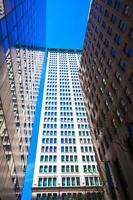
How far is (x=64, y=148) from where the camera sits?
66562mm

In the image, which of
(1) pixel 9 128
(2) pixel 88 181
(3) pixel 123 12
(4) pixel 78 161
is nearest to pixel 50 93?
(4) pixel 78 161

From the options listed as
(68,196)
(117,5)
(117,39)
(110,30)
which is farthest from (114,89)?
(68,196)

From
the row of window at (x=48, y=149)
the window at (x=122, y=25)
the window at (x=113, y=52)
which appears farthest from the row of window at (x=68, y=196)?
the window at (x=122, y=25)

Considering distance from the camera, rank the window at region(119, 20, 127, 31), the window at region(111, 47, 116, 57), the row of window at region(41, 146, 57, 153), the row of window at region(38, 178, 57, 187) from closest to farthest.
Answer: the window at region(119, 20, 127, 31), the window at region(111, 47, 116, 57), the row of window at region(38, 178, 57, 187), the row of window at region(41, 146, 57, 153)

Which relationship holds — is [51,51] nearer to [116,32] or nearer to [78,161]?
[78,161]

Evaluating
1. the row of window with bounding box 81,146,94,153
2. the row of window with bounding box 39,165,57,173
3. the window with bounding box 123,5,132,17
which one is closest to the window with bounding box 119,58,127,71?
the window with bounding box 123,5,132,17

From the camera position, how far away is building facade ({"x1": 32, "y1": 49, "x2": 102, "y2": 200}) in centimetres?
5409

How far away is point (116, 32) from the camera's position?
33.9m

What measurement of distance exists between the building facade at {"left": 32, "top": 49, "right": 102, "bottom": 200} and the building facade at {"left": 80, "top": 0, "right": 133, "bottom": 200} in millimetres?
18784

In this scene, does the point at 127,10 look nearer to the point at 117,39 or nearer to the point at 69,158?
the point at 117,39

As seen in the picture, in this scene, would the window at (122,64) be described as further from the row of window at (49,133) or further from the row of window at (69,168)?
the row of window at (49,133)

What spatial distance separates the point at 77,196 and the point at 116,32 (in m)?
45.3

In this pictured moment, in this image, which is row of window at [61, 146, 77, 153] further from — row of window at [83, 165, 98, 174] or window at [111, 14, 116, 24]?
window at [111, 14, 116, 24]

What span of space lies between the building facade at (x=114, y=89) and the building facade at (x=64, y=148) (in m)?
18.8
